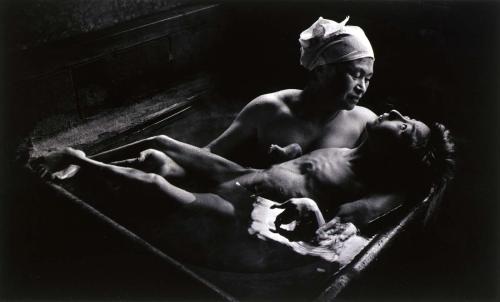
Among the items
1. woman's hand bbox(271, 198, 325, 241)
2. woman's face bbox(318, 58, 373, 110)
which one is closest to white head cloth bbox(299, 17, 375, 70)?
woman's face bbox(318, 58, 373, 110)

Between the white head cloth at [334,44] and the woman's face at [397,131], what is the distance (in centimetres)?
44

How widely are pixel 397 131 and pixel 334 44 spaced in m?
0.65

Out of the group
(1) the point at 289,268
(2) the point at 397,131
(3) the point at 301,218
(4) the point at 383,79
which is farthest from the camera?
(4) the point at 383,79

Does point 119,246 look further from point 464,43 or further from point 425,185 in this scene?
point 464,43

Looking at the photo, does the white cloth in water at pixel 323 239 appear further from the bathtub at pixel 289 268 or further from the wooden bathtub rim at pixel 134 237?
the wooden bathtub rim at pixel 134 237

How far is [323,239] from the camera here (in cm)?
288

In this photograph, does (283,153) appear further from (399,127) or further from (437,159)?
(437,159)

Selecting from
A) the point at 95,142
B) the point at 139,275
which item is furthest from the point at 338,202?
the point at 95,142

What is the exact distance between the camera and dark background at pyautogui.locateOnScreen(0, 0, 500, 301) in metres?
3.04

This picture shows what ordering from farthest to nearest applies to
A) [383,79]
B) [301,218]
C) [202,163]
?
[383,79] < [202,163] < [301,218]

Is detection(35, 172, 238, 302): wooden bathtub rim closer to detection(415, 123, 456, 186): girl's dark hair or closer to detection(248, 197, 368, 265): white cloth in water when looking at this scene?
detection(248, 197, 368, 265): white cloth in water

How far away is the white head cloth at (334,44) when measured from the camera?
10.9 feet

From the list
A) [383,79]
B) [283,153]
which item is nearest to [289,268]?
[283,153]

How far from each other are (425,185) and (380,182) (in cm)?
24
